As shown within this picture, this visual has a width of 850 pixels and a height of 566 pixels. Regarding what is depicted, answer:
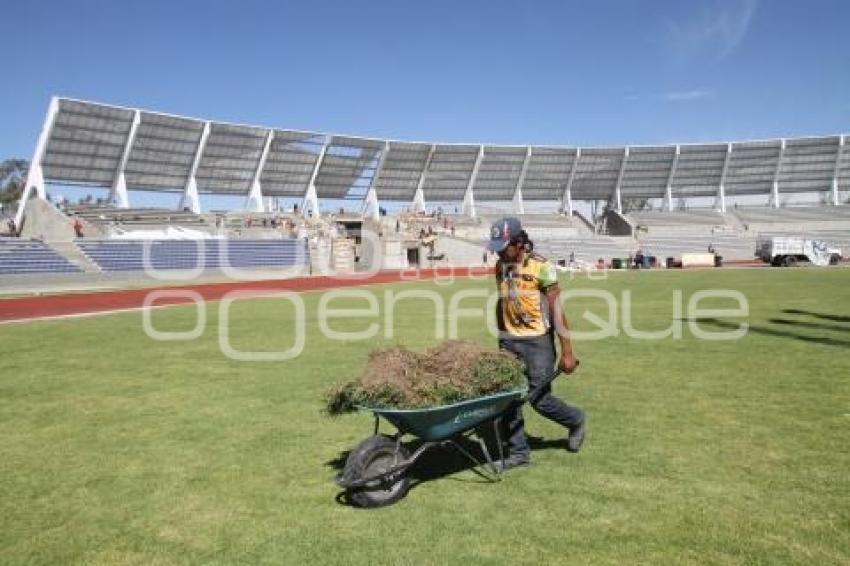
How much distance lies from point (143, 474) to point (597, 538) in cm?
357

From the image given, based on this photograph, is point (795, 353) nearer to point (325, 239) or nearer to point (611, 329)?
point (611, 329)

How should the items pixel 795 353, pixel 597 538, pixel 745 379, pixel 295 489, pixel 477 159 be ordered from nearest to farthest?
1. pixel 597 538
2. pixel 295 489
3. pixel 745 379
4. pixel 795 353
5. pixel 477 159

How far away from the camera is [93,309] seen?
2220 centimetres

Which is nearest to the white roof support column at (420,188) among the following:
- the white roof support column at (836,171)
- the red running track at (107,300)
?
the red running track at (107,300)

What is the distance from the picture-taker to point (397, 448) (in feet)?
16.7

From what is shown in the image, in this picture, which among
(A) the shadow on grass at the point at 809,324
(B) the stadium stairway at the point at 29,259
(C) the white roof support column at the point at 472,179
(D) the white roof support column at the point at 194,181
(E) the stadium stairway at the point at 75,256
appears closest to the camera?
(A) the shadow on grass at the point at 809,324

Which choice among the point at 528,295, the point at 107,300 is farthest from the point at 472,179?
the point at 528,295

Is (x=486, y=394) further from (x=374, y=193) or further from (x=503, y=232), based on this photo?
(x=374, y=193)

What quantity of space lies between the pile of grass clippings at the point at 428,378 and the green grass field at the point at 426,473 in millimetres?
713

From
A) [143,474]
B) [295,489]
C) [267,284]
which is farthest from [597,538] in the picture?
[267,284]

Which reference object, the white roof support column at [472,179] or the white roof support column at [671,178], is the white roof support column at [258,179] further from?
the white roof support column at [671,178]

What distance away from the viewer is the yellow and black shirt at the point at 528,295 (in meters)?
5.88

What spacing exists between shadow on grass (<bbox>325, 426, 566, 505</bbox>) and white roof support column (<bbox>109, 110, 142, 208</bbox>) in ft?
163

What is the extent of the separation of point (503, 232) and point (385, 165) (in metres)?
61.9
